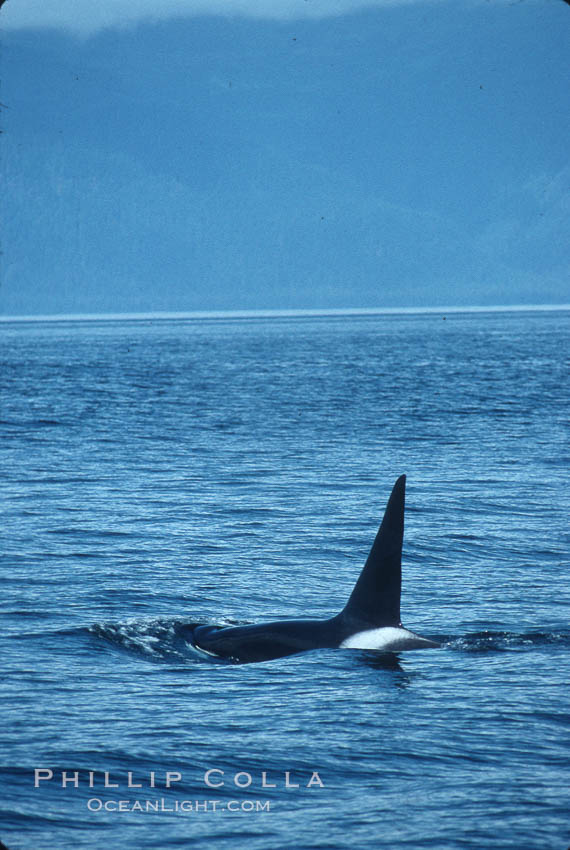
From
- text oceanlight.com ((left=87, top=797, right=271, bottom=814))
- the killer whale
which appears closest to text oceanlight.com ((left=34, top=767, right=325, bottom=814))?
text oceanlight.com ((left=87, top=797, right=271, bottom=814))

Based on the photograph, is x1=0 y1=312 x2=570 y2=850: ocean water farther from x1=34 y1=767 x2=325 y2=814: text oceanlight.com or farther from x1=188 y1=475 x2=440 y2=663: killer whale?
x1=188 y1=475 x2=440 y2=663: killer whale

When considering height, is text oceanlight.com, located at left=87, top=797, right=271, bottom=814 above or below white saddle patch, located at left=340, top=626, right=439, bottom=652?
below

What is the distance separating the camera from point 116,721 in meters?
9.63

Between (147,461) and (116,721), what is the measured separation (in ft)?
52.8

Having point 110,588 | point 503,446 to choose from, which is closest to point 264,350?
point 503,446

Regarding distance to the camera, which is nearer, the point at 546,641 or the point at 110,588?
the point at 546,641

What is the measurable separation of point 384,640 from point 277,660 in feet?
3.60

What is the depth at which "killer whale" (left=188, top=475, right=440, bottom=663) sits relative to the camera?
11.2 m

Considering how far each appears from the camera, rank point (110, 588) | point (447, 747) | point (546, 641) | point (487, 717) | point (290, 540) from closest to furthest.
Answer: point (447, 747) → point (487, 717) → point (546, 641) → point (110, 588) → point (290, 540)

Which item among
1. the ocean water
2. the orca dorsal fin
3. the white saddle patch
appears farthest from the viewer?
the white saddle patch

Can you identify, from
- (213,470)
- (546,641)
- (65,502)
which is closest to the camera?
(546,641)

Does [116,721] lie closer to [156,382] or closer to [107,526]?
[107,526]

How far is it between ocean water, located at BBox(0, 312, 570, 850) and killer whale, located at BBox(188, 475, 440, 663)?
0.76ft

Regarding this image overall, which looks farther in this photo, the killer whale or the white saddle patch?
the white saddle patch
